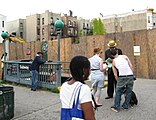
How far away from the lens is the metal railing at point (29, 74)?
10.8 meters

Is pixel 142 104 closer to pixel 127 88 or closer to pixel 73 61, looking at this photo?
pixel 127 88

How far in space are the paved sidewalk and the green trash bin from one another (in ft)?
1.36

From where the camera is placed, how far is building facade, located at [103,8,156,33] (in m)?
64.8

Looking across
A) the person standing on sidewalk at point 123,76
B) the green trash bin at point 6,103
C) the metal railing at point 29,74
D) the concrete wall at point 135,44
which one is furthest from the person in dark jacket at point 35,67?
the concrete wall at point 135,44

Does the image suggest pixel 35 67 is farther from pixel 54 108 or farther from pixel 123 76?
pixel 123 76

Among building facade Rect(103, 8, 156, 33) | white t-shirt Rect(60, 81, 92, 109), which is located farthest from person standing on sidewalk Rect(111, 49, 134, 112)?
building facade Rect(103, 8, 156, 33)

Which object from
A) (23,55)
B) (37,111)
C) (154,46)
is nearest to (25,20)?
(23,55)

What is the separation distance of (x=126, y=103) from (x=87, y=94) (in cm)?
453

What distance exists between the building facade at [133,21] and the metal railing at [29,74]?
5397cm

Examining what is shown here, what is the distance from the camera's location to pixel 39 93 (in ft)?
34.2

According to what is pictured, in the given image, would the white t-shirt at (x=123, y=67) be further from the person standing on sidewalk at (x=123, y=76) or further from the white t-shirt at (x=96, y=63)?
the white t-shirt at (x=96, y=63)

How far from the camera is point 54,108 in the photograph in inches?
306

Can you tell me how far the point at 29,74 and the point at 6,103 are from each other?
6.31 meters

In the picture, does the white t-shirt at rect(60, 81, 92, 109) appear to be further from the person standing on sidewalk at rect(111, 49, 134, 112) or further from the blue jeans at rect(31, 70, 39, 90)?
the blue jeans at rect(31, 70, 39, 90)
